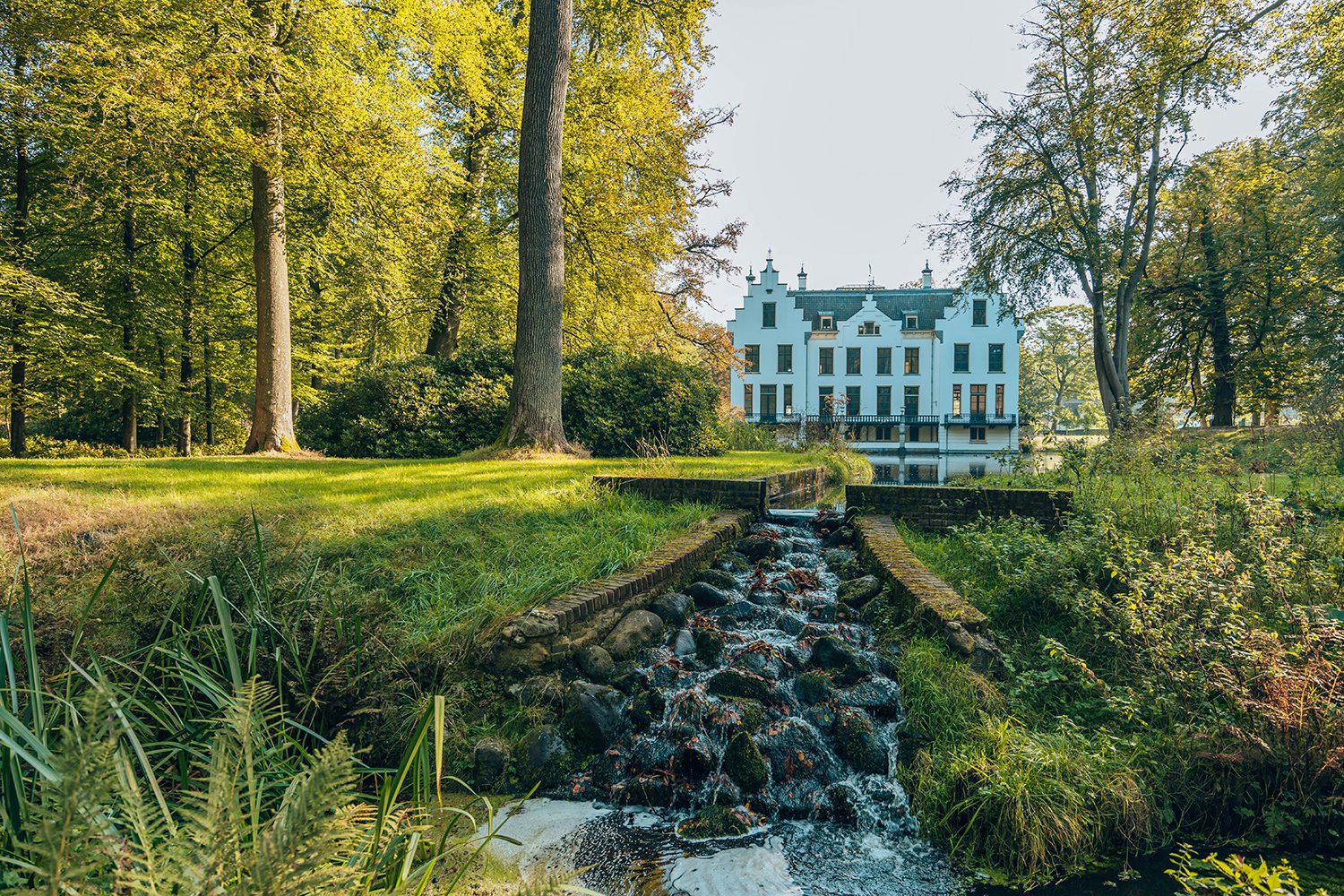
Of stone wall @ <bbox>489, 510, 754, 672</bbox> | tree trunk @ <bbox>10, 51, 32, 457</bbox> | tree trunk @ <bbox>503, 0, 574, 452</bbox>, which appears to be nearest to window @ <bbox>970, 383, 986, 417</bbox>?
tree trunk @ <bbox>503, 0, 574, 452</bbox>

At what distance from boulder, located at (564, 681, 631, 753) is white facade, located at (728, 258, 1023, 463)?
35095 mm

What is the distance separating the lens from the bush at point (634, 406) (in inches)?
477

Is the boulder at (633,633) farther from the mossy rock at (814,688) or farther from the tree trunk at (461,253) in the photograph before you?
the tree trunk at (461,253)

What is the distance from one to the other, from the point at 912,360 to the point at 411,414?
3407 cm

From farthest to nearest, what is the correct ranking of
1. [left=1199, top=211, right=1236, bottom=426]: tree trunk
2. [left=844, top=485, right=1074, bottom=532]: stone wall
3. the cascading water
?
[left=1199, top=211, right=1236, bottom=426]: tree trunk, [left=844, top=485, right=1074, bottom=532]: stone wall, the cascading water

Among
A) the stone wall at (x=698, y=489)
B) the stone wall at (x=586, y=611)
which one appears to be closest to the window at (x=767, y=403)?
the stone wall at (x=698, y=489)

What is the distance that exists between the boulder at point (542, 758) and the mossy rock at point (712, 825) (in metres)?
0.75

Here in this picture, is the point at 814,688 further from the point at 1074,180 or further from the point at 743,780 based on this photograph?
the point at 1074,180

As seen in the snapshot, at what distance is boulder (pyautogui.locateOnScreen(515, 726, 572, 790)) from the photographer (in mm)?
3441

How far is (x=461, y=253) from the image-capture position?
15391 mm

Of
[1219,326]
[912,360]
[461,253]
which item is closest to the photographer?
[461,253]

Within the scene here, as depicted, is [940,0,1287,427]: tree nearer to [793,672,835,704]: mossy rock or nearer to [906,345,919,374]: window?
[793,672,835,704]: mossy rock

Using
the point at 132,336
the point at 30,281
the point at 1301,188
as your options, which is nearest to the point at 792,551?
the point at 30,281

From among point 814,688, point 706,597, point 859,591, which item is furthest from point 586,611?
point 859,591
